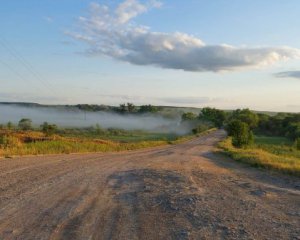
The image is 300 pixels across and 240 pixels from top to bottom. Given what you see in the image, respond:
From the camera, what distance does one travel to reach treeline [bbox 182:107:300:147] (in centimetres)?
5684

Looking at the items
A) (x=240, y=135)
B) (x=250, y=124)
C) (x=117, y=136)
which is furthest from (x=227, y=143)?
(x=250, y=124)

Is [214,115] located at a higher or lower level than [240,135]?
lower

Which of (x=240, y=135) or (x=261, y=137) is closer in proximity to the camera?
(x=240, y=135)

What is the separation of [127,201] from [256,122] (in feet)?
448

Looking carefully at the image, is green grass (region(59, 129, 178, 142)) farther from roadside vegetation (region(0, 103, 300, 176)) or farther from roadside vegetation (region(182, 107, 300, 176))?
roadside vegetation (region(182, 107, 300, 176))

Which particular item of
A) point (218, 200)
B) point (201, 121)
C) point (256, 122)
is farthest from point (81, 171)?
point (201, 121)

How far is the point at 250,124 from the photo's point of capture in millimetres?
139250

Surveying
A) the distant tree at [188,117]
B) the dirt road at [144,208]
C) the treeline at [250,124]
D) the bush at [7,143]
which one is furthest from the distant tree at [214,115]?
the dirt road at [144,208]

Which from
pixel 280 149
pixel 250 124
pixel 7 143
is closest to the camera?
pixel 7 143

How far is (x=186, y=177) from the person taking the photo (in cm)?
1543

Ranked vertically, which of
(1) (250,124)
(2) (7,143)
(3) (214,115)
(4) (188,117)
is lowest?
(4) (188,117)

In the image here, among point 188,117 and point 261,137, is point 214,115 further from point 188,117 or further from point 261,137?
point 261,137

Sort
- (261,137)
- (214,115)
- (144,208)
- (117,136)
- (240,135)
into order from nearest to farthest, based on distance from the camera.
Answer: (144,208)
(240,135)
(117,136)
(261,137)
(214,115)

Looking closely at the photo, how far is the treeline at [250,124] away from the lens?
56.8m
